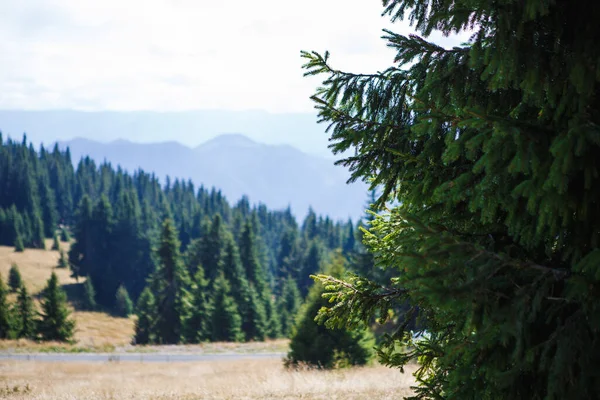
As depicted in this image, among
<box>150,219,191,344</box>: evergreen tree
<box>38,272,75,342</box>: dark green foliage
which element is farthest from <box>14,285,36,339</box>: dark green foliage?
<box>150,219,191,344</box>: evergreen tree

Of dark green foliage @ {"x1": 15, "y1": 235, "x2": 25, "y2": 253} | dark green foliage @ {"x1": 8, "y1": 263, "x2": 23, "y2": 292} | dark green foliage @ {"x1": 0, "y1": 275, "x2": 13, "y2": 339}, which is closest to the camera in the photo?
dark green foliage @ {"x1": 0, "y1": 275, "x2": 13, "y2": 339}

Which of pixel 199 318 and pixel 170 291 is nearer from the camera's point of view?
pixel 199 318

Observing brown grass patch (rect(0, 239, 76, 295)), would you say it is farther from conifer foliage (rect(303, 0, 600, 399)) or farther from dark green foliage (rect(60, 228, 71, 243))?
conifer foliage (rect(303, 0, 600, 399))

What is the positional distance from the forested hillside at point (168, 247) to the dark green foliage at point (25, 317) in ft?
31.4

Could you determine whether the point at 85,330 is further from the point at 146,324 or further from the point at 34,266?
the point at 34,266

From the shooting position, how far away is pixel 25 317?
149ft

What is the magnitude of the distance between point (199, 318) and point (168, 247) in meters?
8.16

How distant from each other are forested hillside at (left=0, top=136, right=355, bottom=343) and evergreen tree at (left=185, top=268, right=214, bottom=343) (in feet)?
0.28

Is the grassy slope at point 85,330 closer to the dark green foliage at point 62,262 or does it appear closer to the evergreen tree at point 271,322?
the dark green foliage at point 62,262

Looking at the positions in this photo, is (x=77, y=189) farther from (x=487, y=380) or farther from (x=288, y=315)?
(x=487, y=380)

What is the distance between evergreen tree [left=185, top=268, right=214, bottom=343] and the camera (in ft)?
→ 142

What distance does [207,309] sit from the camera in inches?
1743

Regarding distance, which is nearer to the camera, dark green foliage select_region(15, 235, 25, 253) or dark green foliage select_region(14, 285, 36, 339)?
dark green foliage select_region(14, 285, 36, 339)

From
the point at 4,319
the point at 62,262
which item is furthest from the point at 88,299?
the point at 4,319
